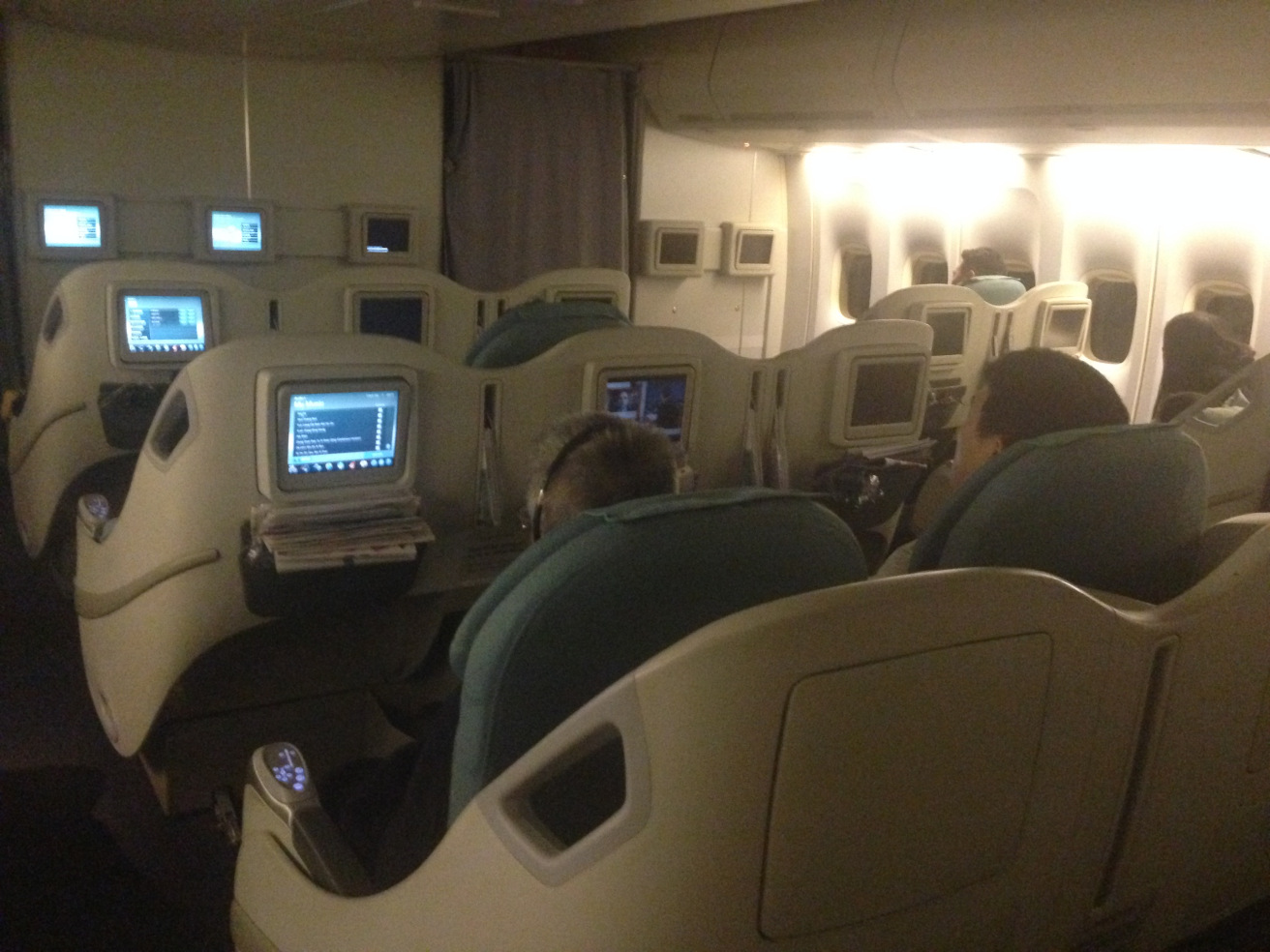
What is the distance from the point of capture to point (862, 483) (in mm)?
3859

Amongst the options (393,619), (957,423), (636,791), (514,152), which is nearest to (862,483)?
(393,619)

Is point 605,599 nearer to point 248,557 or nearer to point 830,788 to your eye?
point 830,788

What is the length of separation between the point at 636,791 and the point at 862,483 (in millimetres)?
2784

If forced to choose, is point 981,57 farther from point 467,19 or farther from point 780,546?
point 780,546

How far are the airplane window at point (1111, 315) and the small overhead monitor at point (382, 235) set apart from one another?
414 cm

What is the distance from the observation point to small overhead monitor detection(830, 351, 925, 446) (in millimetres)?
3955

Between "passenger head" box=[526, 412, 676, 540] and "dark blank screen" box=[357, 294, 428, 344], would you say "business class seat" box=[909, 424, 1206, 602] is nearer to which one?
"passenger head" box=[526, 412, 676, 540]

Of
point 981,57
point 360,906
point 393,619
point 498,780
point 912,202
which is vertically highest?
point 981,57

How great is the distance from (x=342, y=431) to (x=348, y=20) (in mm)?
3190

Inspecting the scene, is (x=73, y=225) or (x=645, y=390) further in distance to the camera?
(x=73, y=225)

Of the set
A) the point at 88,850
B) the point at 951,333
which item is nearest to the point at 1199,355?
the point at 951,333

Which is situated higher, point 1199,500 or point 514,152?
point 514,152

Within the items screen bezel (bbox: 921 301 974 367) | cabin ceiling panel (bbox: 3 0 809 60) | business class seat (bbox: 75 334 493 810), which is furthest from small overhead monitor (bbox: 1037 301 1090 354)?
business class seat (bbox: 75 334 493 810)

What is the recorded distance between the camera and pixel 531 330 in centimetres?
449
